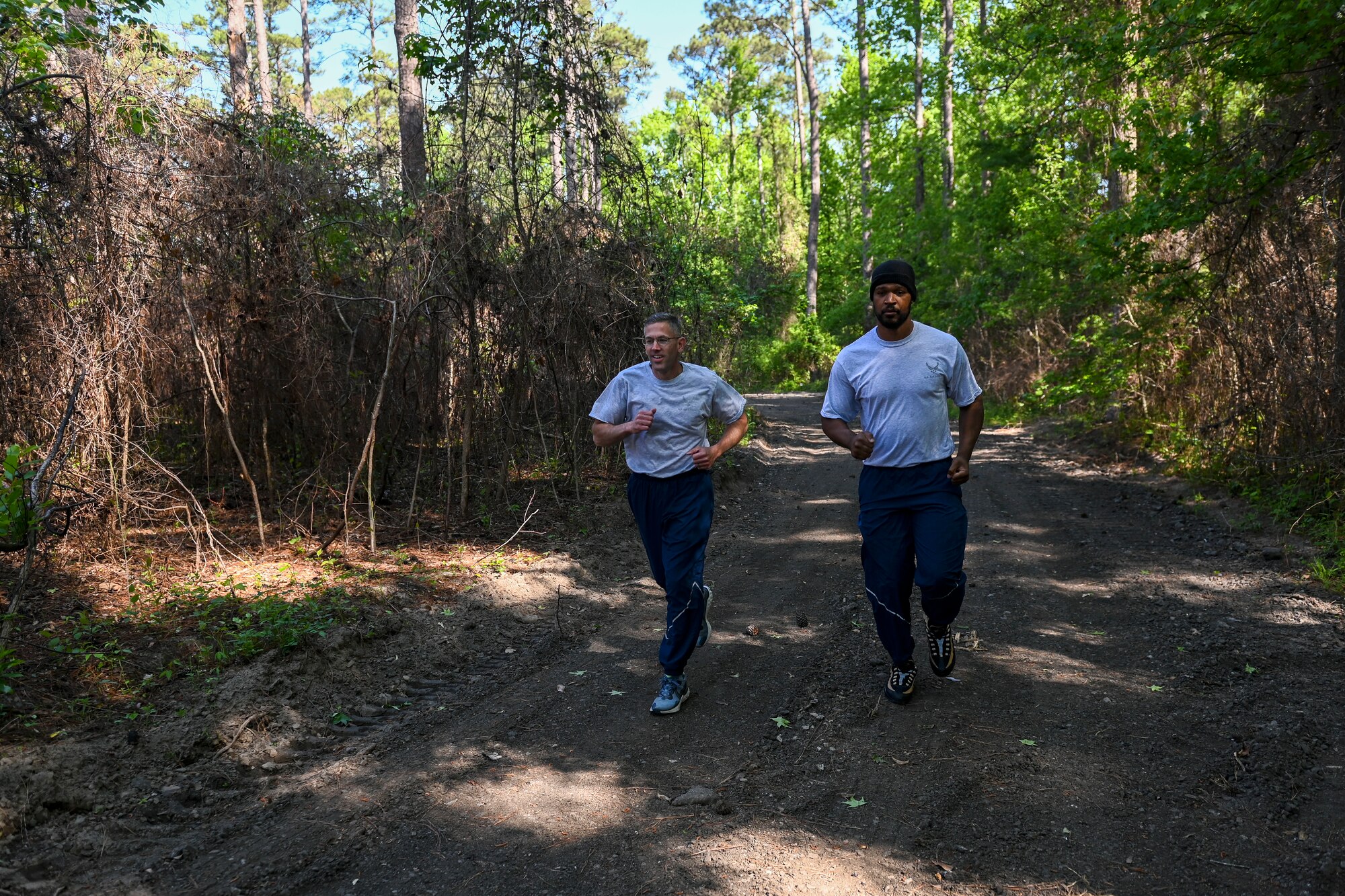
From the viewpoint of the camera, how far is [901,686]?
473cm

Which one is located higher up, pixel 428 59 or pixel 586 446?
pixel 428 59

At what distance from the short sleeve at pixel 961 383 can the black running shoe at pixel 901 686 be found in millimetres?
1467

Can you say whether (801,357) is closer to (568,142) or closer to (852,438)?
(568,142)

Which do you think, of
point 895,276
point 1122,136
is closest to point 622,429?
point 895,276

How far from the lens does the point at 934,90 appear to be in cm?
2953

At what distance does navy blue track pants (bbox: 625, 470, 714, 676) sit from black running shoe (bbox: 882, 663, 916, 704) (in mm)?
1084

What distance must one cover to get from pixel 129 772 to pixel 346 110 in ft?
22.3

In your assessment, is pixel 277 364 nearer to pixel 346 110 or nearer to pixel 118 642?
pixel 346 110

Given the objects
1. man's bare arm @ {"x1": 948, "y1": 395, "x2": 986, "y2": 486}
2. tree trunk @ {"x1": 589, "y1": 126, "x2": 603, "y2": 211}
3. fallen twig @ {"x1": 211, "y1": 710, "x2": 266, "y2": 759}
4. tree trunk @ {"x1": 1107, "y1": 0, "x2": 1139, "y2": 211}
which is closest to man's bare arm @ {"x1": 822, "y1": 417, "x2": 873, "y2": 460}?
man's bare arm @ {"x1": 948, "y1": 395, "x2": 986, "y2": 486}

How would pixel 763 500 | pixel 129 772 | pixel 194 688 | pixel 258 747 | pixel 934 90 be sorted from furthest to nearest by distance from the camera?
pixel 934 90
pixel 763 500
pixel 194 688
pixel 258 747
pixel 129 772

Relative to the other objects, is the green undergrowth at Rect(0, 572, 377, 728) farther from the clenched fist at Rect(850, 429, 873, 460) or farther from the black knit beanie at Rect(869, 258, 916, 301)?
the black knit beanie at Rect(869, 258, 916, 301)

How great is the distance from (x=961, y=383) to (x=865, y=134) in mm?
35788

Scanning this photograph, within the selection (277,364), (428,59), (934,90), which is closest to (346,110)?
(428,59)

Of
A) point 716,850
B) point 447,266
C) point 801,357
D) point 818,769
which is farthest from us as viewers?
point 801,357
